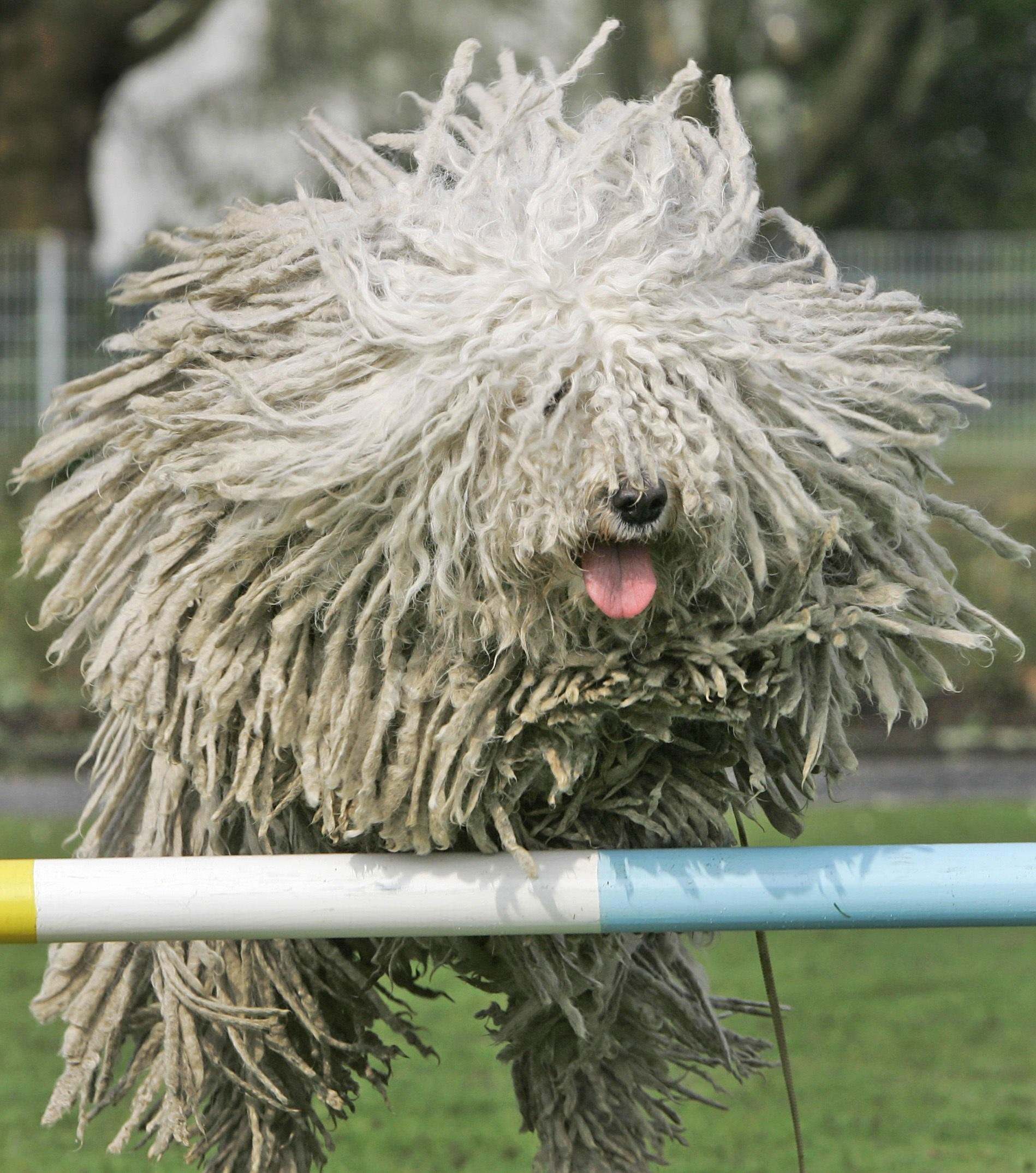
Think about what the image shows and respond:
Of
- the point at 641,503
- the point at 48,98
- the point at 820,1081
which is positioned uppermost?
the point at 641,503

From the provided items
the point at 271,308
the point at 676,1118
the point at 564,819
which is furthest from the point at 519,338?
the point at 676,1118

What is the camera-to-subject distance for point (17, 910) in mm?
2215

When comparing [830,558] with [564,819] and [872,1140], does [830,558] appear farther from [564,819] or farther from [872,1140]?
[872,1140]

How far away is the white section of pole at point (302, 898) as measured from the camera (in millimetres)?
2230

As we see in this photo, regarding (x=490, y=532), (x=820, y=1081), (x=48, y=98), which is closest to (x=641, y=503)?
(x=490, y=532)

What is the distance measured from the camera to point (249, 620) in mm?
2592

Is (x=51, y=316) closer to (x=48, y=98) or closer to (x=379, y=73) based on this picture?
(x=48, y=98)

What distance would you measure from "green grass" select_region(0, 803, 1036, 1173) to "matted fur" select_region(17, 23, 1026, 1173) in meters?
0.52

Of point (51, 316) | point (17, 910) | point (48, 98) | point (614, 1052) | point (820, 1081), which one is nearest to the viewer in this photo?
point (17, 910)

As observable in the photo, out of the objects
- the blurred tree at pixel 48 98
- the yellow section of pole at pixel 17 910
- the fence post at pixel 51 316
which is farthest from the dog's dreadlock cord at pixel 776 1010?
the blurred tree at pixel 48 98

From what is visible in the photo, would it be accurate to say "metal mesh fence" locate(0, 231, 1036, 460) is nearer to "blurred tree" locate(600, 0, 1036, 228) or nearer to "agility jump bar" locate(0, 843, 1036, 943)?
"blurred tree" locate(600, 0, 1036, 228)

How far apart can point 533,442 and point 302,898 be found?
64 cm

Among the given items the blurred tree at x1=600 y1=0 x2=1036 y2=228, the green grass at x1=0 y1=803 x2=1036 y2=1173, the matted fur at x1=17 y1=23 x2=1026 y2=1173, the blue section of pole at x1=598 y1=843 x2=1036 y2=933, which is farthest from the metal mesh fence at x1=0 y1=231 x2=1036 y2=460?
the blue section of pole at x1=598 y1=843 x2=1036 y2=933

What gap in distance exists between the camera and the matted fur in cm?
247
